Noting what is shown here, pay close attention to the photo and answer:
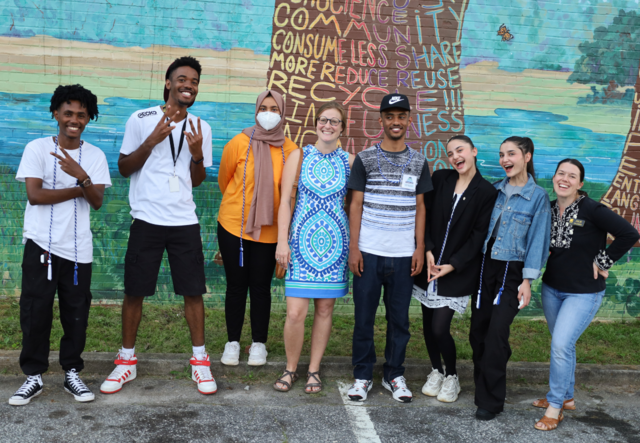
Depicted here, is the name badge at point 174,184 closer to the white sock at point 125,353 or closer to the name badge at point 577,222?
the white sock at point 125,353

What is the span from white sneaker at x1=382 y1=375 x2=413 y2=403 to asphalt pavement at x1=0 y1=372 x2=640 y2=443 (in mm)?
51

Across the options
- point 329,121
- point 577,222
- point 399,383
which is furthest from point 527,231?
point 329,121

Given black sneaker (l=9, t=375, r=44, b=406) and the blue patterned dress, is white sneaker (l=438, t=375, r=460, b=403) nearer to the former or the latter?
the blue patterned dress

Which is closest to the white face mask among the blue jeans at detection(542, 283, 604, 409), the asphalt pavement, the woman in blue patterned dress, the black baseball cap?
the woman in blue patterned dress

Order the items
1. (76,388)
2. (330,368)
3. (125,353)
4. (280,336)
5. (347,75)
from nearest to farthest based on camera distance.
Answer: (76,388), (125,353), (330,368), (280,336), (347,75)

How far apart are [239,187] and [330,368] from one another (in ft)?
5.39

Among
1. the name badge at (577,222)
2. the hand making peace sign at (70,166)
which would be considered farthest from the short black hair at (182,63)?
the name badge at (577,222)

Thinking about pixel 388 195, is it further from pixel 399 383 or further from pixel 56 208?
pixel 56 208

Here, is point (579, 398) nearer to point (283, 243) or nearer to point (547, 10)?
point (283, 243)

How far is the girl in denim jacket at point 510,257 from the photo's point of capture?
3824mm

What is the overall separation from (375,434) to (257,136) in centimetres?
232

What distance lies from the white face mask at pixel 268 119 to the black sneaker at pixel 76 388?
225 centimetres

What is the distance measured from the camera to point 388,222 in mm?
3969

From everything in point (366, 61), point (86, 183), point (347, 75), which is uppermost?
point (366, 61)
